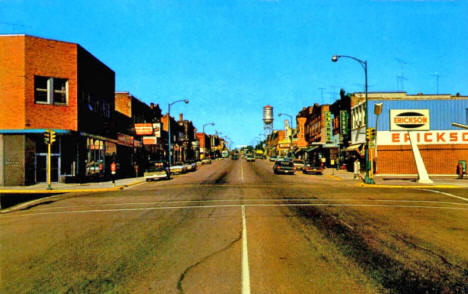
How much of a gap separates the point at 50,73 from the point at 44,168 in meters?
7.49

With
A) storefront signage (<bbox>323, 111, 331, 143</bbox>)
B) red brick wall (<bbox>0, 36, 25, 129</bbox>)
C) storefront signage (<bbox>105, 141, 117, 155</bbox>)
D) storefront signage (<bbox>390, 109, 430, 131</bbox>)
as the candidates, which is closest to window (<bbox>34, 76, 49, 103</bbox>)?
red brick wall (<bbox>0, 36, 25, 129</bbox>)

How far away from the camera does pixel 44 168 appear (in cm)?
2934

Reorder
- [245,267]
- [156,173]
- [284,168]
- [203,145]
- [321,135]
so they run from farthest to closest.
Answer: [203,145] → [321,135] → [284,168] → [156,173] → [245,267]

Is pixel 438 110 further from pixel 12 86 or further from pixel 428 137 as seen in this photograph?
pixel 12 86

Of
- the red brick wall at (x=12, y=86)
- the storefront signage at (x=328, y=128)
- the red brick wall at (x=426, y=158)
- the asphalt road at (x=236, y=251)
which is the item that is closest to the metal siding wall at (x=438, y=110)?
the red brick wall at (x=426, y=158)

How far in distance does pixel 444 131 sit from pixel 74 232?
39.9 m

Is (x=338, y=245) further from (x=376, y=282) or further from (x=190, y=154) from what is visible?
(x=190, y=154)

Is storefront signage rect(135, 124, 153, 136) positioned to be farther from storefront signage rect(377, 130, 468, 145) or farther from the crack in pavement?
the crack in pavement

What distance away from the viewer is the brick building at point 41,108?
1073 inches

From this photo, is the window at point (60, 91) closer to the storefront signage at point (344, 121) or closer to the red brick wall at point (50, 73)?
the red brick wall at point (50, 73)

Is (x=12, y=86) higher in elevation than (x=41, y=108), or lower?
higher

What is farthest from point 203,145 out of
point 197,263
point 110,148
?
point 197,263

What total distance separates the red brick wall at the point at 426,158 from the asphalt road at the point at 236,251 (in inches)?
1017

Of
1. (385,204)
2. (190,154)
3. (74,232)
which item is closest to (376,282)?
(74,232)
